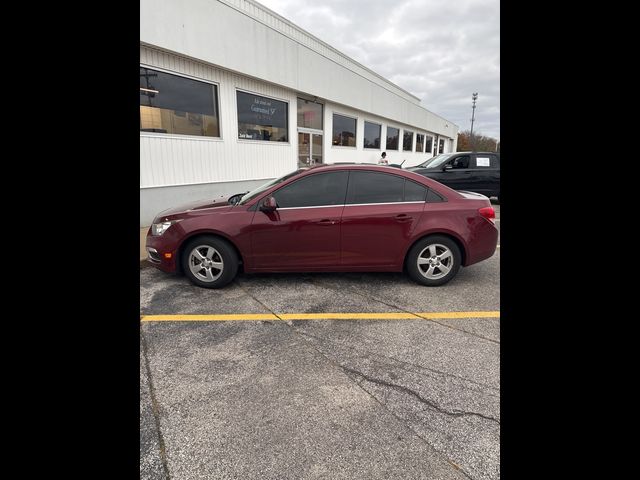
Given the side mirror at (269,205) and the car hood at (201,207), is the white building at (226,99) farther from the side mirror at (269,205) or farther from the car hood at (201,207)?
the side mirror at (269,205)

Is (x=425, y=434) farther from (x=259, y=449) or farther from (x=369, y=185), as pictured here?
(x=369, y=185)

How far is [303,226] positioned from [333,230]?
15.0 inches

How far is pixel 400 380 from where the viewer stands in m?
2.43

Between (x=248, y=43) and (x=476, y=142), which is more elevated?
(x=476, y=142)

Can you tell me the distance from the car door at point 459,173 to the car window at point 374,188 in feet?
24.1

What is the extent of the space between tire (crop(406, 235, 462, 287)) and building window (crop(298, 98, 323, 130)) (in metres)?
9.57

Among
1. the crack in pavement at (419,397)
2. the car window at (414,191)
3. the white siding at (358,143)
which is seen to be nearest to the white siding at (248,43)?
the white siding at (358,143)

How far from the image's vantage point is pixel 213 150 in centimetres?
891

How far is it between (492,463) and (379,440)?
62 cm

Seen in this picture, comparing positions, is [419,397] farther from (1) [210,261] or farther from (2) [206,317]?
(1) [210,261]

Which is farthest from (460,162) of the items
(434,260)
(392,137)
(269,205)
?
(392,137)

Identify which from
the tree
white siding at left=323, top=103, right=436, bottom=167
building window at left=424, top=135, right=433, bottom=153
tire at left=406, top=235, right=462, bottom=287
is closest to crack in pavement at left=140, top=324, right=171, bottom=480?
tire at left=406, top=235, right=462, bottom=287
